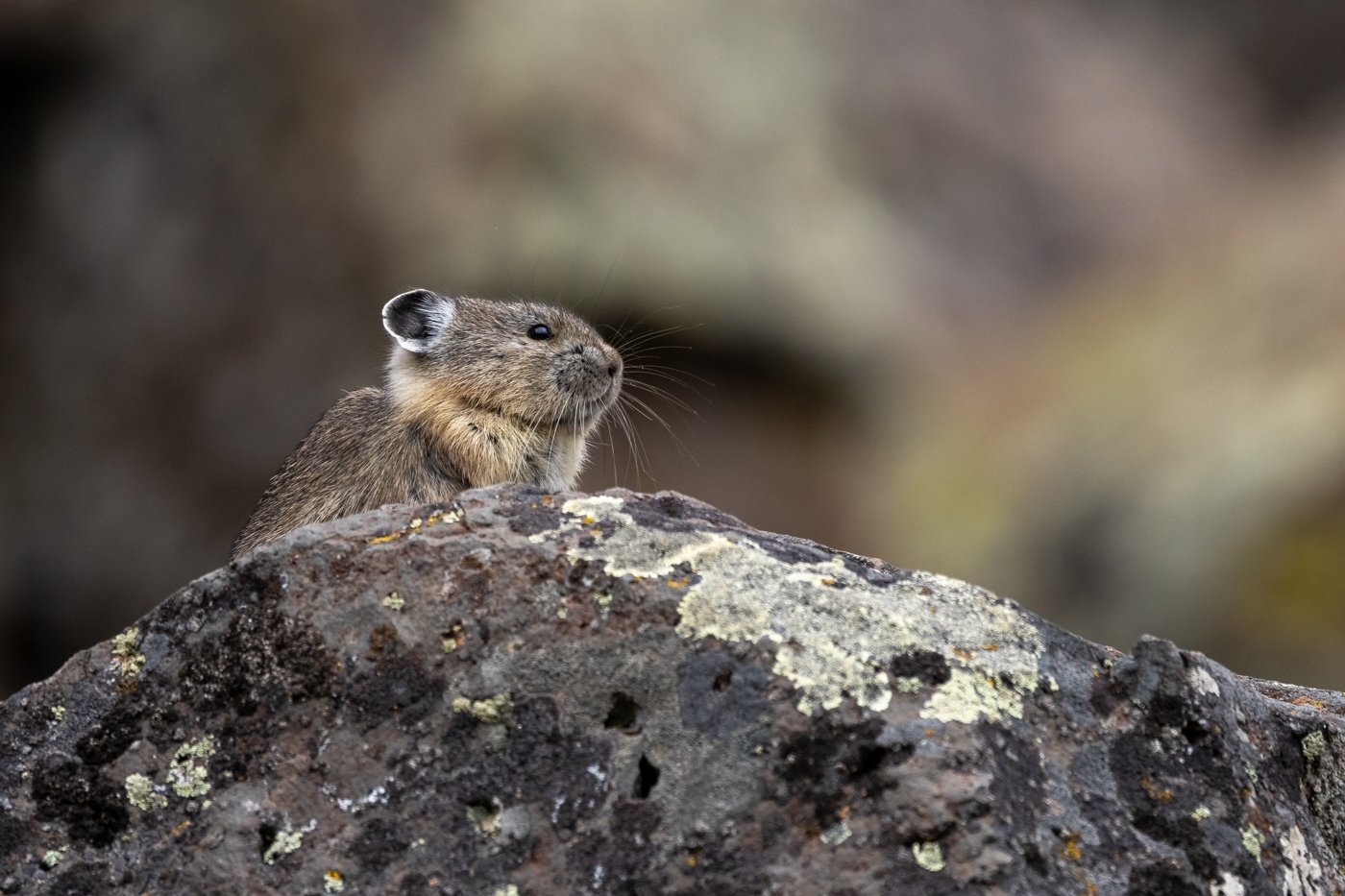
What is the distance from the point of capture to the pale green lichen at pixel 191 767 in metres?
5.30

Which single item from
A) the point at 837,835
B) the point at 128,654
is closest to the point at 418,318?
the point at 128,654

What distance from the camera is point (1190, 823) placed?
5074mm

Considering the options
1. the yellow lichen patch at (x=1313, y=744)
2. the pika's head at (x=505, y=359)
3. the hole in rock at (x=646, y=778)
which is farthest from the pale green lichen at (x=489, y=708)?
the pika's head at (x=505, y=359)

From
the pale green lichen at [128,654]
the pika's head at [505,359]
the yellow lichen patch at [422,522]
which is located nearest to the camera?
the pale green lichen at [128,654]

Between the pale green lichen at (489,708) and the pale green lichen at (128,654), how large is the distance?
1.22m

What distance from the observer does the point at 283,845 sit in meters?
5.12

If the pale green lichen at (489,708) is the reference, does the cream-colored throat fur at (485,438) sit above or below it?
above

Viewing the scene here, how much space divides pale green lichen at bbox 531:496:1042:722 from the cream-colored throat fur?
2695 millimetres

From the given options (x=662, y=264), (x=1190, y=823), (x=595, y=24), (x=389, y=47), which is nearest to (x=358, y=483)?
(x=1190, y=823)

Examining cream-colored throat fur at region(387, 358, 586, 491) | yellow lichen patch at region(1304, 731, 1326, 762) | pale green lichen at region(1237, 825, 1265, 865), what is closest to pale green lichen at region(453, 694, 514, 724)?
pale green lichen at region(1237, 825, 1265, 865)

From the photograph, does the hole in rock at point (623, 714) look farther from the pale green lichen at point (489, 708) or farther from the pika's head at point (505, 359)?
the pika's head at point (505, 359)

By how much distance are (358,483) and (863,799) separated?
407cm

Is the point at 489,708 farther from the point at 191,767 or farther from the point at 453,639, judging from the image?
the point at 191,767

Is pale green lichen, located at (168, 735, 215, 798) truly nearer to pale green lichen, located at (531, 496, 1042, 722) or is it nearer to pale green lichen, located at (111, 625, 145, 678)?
pale green lichen, located at (111, 625, 145, 678)
